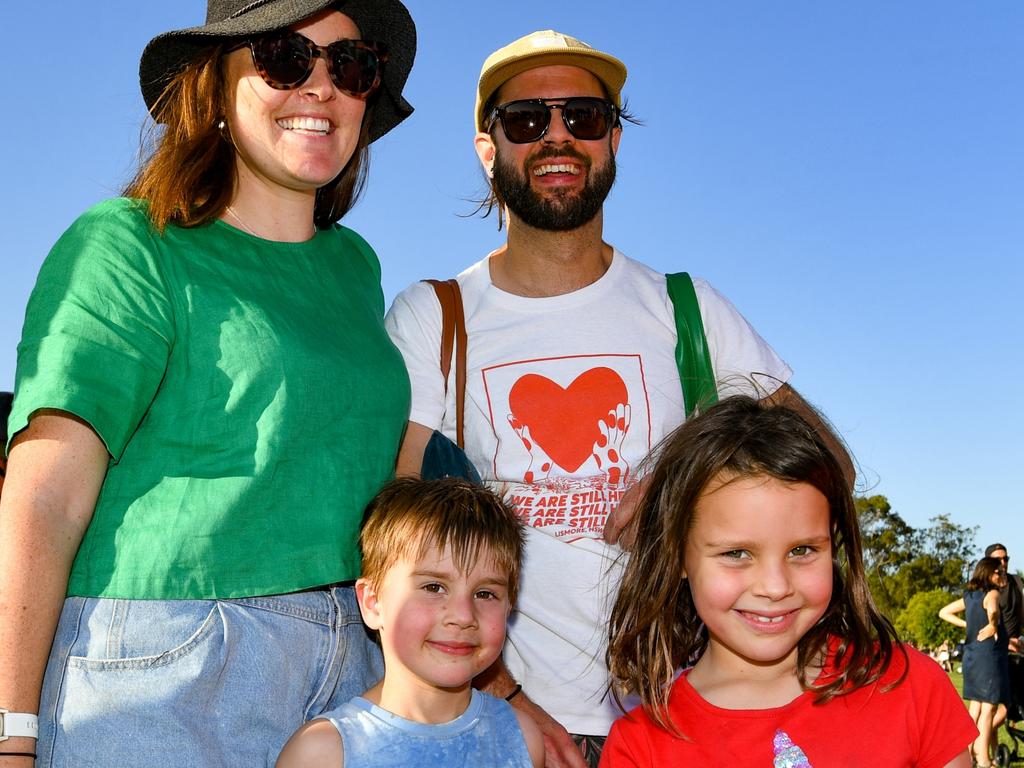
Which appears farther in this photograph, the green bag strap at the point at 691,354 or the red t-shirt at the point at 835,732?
the green bag strap at the point at 691,354

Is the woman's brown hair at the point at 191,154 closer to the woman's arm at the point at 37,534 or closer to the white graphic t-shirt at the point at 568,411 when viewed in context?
the woman's arm at the point at 37,534

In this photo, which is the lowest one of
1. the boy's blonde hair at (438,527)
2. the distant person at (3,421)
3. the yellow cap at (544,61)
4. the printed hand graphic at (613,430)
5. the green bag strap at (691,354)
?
the boy's blonde hair at (438,527)

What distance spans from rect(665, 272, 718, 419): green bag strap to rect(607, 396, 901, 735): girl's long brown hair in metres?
0.32

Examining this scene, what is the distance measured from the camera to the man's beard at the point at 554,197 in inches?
137

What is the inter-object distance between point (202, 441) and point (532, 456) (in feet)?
4.13

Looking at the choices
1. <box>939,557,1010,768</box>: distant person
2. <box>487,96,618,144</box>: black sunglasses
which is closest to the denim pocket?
<box>487,96,618,144</box>: black sunglasses

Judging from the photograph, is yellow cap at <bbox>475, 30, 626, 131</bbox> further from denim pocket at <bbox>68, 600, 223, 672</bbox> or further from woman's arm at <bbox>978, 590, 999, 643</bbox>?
woman's arm at <bbox>978, 590, 999, 643</bbox>

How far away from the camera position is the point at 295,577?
7.12 feet

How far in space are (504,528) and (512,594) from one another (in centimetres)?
18

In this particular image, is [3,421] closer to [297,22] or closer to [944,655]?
[297,22]

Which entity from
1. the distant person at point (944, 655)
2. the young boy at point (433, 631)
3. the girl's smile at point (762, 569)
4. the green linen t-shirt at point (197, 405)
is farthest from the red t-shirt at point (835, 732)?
the distant person at point (944, 655)

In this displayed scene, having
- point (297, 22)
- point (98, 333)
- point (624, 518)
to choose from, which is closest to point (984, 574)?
point (624, 518)

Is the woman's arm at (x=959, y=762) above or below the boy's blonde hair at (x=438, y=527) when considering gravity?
below

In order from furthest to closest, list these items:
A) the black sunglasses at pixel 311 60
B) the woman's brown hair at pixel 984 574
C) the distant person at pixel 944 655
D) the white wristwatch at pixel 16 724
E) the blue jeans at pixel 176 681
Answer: the distant person at pixel 944 655 → the woman's brown hair at pixel 984 574 → the black sunglasses at pixel 311 60 → the blue jeans at pixel 176 681 → the white wristwatch at pixel 16 724
